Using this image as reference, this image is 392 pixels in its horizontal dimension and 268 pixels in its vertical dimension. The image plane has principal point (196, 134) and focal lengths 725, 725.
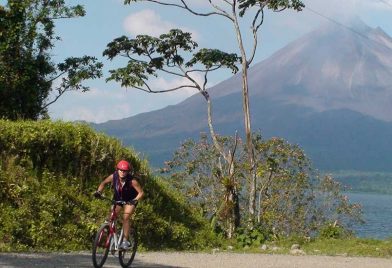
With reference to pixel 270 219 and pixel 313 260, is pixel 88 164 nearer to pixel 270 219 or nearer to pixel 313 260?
pixel 313 260

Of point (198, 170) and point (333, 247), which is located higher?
point (198, 170)

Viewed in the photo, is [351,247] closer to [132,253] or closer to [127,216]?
[132,253]

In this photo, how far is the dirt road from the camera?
11203 mm

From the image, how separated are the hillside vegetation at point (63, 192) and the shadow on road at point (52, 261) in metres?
1.02

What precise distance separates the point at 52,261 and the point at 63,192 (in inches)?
135

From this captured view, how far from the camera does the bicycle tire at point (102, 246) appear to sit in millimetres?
10312

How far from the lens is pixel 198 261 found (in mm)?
12820

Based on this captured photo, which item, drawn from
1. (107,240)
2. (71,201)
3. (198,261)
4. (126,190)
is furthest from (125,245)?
(71,201)

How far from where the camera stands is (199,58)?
21.8 m

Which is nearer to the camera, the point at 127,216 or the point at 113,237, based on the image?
the point at 113,237

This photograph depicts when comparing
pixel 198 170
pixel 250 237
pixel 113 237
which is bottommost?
pixel 250 237

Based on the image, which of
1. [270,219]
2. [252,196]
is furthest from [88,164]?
[270,219]

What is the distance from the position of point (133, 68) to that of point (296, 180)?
17279mm

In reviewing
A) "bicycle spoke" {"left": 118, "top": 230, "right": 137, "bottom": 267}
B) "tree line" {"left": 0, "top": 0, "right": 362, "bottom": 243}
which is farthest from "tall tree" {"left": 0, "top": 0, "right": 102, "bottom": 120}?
"bicycle spoke" {"left": 118, "top": 230, "right": 137, "bottom": 267}
